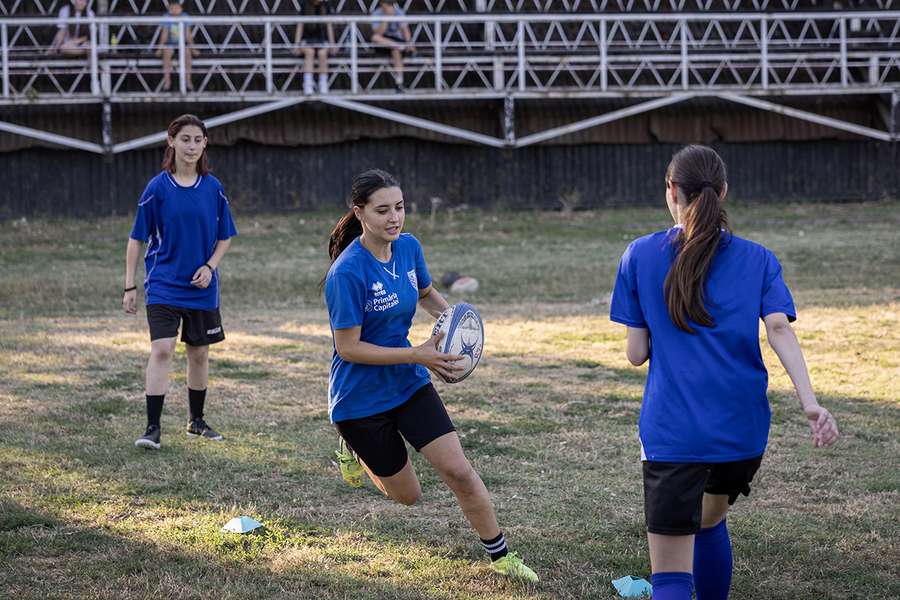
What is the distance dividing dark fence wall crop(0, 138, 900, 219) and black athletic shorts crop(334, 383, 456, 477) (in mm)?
16896

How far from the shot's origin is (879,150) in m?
22.6

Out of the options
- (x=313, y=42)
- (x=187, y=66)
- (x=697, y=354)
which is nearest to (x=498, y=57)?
(x=313, y=42)

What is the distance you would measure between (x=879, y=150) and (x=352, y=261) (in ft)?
66.1

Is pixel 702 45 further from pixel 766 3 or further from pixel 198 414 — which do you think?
pixel 198 414

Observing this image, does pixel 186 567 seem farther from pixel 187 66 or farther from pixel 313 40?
pixel 313 40

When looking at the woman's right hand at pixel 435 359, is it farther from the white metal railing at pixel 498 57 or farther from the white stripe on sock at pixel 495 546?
the white metal railing at pixel 498 57

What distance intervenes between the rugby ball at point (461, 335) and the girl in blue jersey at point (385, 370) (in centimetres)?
7

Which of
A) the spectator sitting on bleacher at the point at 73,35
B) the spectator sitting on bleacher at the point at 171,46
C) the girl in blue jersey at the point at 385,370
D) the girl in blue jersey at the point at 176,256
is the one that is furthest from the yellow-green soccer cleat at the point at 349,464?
the spectator sitting on bleacher at the point at 73,35

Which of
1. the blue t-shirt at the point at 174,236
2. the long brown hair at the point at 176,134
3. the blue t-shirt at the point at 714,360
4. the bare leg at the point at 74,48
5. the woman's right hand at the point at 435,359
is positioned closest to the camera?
the blue t-shirt at the point at 714,360

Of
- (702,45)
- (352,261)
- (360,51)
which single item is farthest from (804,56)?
(352,261)

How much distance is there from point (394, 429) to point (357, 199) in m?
0.90

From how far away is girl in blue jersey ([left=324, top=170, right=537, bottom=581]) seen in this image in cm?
445

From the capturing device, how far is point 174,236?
274 inches

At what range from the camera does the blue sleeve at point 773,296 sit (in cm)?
362
